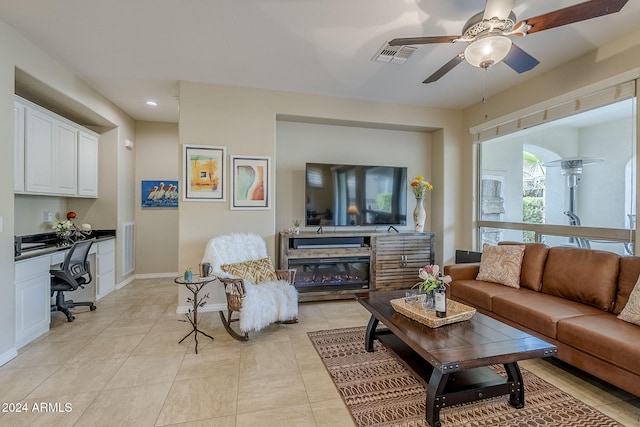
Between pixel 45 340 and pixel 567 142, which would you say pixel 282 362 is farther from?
pixel 567 142

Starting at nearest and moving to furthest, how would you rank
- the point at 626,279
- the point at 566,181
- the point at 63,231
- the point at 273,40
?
1. the point at 626,279
2. the point at 273,40
3. the point at 566,181
4. the point at 63,231

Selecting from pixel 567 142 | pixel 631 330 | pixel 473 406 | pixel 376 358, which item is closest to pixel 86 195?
pixel 376 358

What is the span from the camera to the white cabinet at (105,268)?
406 centimetres

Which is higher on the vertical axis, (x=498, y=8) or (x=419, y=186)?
(x=498, y=8)

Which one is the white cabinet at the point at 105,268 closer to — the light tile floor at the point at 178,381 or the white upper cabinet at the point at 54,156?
the white upper cabinet at the point at 54,156

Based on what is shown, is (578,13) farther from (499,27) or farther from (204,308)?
(204,308)

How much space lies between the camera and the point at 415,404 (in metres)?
1.90

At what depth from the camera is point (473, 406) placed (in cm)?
190

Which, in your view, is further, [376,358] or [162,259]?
[162,259]

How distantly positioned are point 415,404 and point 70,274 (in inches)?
144

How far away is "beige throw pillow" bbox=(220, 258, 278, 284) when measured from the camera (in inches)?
123

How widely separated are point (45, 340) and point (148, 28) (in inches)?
120

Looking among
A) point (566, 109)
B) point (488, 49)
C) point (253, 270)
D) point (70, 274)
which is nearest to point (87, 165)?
point (70, 274)

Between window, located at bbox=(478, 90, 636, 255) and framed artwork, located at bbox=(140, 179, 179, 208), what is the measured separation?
5172 millimetres
